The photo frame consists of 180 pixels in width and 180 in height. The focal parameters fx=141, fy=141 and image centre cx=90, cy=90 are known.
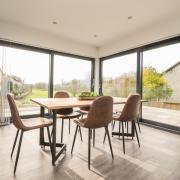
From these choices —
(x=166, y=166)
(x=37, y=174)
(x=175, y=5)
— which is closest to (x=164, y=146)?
(x=166, y=166)

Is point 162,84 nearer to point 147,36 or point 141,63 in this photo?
point 141,63

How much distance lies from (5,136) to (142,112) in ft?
11.3

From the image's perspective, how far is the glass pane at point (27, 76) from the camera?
3.96 meters

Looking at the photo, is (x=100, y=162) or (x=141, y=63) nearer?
(x=100, y=162)

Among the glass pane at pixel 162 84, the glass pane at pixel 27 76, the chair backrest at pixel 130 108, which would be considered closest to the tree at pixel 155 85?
the glass pane at pixel 162 84

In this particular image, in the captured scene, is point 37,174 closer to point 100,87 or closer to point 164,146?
point 164,146

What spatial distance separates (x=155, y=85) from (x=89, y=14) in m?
2.46

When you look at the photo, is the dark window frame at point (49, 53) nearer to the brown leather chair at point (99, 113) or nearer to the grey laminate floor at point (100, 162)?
the grey laminate floor at point (100, 162)

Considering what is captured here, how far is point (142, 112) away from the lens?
13.3 ft

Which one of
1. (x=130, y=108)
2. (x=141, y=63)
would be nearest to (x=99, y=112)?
(x=130, y=108)

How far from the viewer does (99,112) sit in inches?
69.2

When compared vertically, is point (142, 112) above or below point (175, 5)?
below

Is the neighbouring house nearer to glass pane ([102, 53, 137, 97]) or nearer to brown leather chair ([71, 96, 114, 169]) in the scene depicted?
glass pane ([102, 53, 137, 97])

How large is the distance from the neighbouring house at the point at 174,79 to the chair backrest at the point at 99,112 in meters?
2.35
